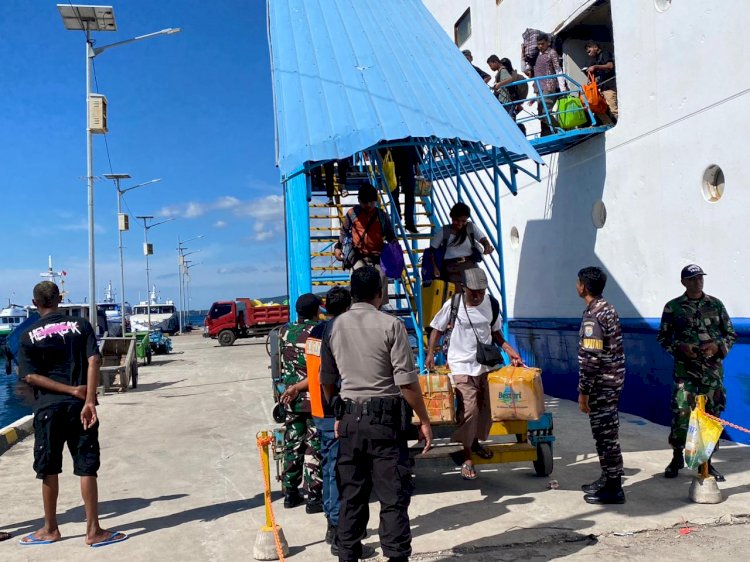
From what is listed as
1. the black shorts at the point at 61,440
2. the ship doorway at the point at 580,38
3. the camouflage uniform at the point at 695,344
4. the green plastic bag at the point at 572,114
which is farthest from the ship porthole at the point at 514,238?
the black shorts at the point at 61,440

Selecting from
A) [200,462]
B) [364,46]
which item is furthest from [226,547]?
[364,46]

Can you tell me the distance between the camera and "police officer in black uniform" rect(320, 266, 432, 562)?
3.63 metres

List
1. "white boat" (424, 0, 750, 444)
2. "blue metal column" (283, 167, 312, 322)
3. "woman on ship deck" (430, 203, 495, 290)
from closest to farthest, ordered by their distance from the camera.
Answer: "woman on ship deck" (430, 203, 495, 290), "white boat" (424, 0, 750, 444), "blue metal column" (283, 167, 312, 322)

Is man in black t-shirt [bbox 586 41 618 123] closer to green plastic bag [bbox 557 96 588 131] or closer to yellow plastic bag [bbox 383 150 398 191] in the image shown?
green plastic bag [bbox 557 96 588 131]

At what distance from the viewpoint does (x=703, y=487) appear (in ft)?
16.8

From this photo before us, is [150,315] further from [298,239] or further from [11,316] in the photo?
[298,239]

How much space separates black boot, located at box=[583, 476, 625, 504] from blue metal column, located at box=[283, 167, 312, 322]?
3825 mm

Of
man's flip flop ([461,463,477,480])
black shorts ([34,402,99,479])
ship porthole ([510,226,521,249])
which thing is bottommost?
→ man's flip flop ([461,463,477,480])

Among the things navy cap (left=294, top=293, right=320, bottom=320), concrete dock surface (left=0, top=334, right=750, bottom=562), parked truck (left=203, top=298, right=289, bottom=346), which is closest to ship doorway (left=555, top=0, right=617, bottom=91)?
concrete dock surface (left=0, top=334, right=750, bottom=562)

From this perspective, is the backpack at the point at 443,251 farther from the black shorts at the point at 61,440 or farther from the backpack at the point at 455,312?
Result: the black shorts at the point at 61,440

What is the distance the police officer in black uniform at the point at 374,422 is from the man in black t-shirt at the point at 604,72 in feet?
23.4

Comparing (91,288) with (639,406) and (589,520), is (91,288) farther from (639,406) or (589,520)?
(589,520)

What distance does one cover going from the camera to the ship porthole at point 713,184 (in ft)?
24.8

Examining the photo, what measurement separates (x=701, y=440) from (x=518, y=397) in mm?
1410
